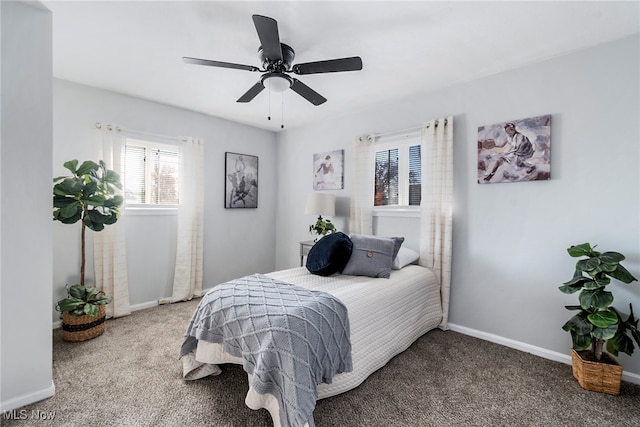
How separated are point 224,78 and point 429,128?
2072 mm

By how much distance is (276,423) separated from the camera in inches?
56.4

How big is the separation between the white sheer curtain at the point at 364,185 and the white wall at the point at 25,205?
275 centimetres

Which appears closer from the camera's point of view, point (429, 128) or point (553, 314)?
point (553, 314)

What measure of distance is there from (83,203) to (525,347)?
400 centimetres

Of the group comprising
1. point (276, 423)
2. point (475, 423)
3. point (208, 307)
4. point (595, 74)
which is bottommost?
point (475, 423)

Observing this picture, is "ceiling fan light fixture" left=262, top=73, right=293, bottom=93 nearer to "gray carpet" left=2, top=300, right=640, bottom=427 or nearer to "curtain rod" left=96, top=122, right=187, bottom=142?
"curtain rod" left=96, top=122, right=187, bottom=142

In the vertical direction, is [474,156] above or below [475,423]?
above

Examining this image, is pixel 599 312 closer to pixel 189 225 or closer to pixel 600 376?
pixel 600 376

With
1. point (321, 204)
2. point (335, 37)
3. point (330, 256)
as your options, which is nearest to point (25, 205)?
point (330, 256)

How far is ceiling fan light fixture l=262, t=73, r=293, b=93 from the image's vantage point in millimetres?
2006

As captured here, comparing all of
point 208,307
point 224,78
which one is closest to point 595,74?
point 224,78

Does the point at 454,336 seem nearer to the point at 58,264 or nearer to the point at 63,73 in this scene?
the point at 58,264

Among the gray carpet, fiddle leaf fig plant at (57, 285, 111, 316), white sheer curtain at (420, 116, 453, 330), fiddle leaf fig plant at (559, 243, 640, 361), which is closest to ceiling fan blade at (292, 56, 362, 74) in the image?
white sheer curtain at (420, 116, 453, 330)

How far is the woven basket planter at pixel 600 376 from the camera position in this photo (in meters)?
1.85
